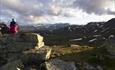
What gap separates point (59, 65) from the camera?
118ft

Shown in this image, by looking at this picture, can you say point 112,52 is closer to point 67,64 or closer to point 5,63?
point 67,64

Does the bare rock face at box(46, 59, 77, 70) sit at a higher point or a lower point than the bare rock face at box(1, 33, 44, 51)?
lower

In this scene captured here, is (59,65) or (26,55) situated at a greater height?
(26,55)

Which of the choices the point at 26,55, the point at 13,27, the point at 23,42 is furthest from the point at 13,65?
the point at 13,27

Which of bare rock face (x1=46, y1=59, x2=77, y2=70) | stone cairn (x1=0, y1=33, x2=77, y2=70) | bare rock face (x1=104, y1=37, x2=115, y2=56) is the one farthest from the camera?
bare rock face (x1=104, y1=37, x2=115, y2=56)

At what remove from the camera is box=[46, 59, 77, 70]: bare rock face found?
3553 centimetres

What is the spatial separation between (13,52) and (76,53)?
9394mm

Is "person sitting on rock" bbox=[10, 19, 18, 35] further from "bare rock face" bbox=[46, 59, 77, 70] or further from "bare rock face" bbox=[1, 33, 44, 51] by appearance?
"bare rock face" bbox=[46, 59, 77, 70]

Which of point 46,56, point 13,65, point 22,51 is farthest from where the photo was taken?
point 22,51

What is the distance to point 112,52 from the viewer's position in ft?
132

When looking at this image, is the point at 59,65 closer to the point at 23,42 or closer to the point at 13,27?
the point at 23,42

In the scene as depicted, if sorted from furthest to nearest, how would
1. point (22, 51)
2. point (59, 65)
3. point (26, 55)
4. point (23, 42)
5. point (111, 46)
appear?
point (23, 42), point (111, 46), point (22, 51), point (26, 55), point (59, 65)

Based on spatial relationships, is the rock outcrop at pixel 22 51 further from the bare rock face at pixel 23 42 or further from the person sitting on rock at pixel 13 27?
the person sitting on rock at pixel 13 27

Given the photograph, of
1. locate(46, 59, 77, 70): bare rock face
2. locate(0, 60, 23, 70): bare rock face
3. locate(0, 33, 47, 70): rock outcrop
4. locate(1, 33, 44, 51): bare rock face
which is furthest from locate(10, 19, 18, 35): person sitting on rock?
locate(46, 59, 77, 70): bare rock face
